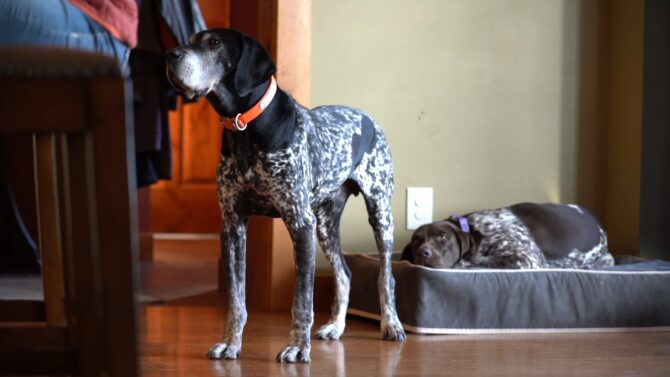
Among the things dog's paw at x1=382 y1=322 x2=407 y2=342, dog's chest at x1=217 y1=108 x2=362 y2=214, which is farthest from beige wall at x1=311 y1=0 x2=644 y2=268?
dog's chest at x1=217 y1=108 x2=362 y2=214

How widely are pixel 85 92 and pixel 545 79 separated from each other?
2.90m

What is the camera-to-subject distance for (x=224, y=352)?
8.48 ft

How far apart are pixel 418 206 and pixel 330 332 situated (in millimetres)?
902

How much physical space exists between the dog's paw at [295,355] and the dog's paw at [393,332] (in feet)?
1.52

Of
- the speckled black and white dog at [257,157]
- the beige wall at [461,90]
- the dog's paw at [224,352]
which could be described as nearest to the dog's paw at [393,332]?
the speckled black and white dog at [257,157]

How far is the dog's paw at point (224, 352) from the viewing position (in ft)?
8.46

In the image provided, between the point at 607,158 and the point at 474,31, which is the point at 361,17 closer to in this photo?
the point at 474,31

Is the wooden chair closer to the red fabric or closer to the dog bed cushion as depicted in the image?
the red fabric

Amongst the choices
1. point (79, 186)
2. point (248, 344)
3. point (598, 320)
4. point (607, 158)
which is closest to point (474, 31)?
point (607, 158)

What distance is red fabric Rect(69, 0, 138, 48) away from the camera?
2320 millimetres

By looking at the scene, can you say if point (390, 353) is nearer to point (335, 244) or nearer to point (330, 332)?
point (330, 332)

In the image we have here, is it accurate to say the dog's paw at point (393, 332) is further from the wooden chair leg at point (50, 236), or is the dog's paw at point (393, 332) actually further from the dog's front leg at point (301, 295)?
the wooden chair leg at point (50, 236)

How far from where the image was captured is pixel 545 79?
3834mm

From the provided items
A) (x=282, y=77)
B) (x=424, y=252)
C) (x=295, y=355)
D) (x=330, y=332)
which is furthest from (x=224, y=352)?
(x=282, y=77)
